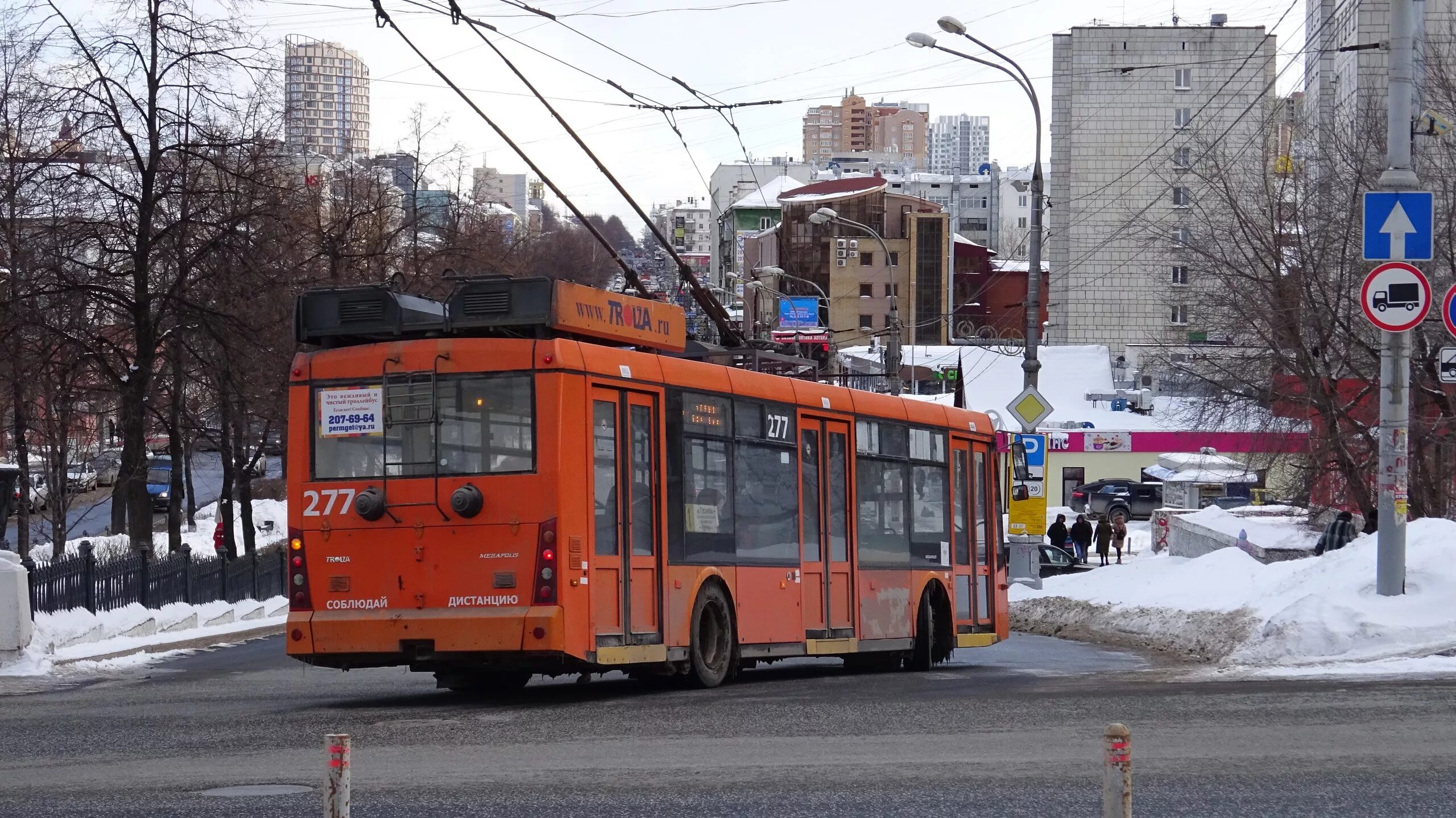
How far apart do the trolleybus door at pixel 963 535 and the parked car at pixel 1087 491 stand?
47.9 m

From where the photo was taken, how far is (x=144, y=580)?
23438 mm

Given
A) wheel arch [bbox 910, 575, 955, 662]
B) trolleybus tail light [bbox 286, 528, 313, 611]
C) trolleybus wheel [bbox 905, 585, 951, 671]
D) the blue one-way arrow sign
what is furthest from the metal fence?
the blue one-way arrow sign

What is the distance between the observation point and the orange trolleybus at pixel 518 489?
39.5ft

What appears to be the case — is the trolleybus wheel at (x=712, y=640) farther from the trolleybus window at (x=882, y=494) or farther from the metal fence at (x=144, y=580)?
the metal fence at (x=144, y=580)

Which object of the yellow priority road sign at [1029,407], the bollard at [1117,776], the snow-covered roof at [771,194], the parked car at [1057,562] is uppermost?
the snow-covered roof at [771,194]

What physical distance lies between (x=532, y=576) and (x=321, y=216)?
97.5 ft

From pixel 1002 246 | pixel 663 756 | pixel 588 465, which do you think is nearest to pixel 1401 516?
pixel 588 465

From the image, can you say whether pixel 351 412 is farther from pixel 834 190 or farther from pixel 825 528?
pixel 834 190

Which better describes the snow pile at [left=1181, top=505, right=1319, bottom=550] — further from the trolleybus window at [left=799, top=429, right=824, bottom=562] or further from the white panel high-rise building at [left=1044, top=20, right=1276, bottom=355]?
the white panel high-rise building at [left=1044, top=20, right=1276, bottom=355]

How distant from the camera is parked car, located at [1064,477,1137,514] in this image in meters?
67.1

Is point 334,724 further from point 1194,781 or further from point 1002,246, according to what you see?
point 1002,246

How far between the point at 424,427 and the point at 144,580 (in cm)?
1268

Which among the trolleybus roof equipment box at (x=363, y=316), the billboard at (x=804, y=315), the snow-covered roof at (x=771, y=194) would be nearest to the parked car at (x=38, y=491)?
the billboard at (x=804, y=315)

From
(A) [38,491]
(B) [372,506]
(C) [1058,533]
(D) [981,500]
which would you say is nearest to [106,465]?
(A) [38,491]
